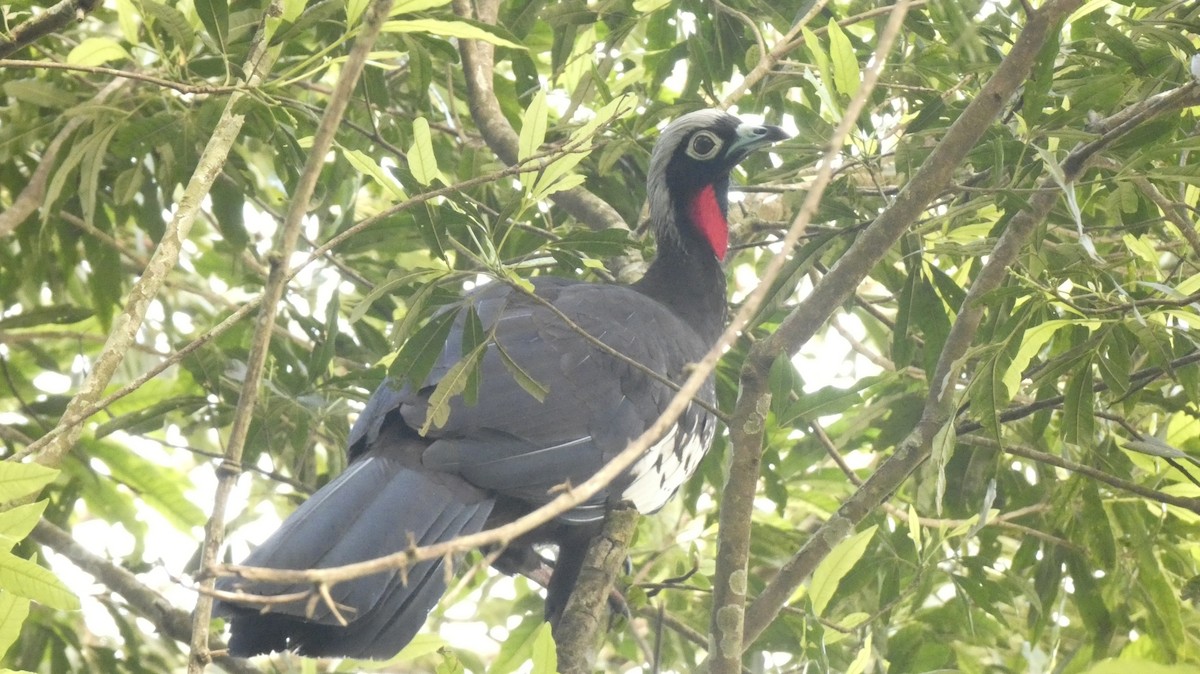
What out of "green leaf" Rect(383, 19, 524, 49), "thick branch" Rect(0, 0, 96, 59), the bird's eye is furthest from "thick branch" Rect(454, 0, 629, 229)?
"thick branch" Rect(0, 0, 96, 59)

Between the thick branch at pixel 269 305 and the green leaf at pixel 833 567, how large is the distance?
166 cm

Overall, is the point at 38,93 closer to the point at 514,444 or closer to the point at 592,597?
the point at 514,444

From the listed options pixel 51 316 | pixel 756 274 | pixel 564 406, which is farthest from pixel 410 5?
pixel 756 274

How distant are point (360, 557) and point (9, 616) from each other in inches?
33.1

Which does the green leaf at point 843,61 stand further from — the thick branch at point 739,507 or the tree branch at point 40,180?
the tree branch at point 40,180

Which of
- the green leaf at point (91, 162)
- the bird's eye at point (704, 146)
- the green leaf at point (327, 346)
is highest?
the bird's eye at point (704, 146)

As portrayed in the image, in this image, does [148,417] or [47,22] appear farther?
[148,417]

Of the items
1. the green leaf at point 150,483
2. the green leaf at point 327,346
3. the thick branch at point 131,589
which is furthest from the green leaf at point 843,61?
the green leaf at point 150,483

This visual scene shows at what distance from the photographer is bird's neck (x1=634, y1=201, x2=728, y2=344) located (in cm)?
459

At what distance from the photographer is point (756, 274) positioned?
5.59 meters

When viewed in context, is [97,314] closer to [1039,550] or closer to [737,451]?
[737,451]

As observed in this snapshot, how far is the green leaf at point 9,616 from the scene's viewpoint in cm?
230

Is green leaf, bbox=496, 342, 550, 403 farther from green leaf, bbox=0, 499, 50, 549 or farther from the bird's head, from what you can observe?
the bird's head

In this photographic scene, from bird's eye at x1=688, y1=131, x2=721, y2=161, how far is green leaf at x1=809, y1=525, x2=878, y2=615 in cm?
211
